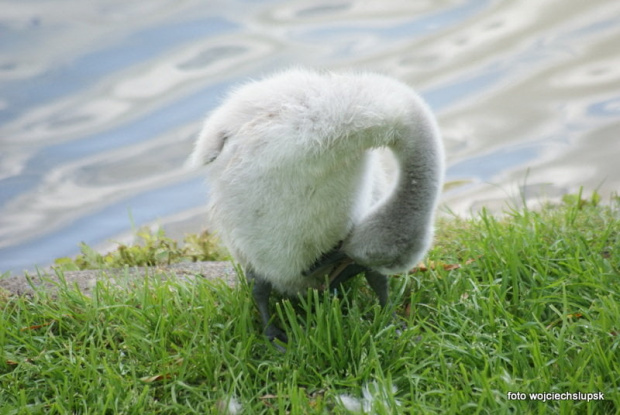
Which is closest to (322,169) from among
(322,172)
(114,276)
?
(322,172)

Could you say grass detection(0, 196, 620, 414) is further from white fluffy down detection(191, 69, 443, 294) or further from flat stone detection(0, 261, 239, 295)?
white fluffy down detection(191, 69, 443, 294)

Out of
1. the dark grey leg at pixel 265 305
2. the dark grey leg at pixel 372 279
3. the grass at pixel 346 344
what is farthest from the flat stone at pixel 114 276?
the dark grey leg at pixel 372 279

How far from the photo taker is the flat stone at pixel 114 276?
3.96 m

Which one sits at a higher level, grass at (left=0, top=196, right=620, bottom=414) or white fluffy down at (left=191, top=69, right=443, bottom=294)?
white fluffy down at (left=191, top=69, right=443, bottom=294)

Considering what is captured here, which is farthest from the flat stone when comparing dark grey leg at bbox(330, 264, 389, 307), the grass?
dark grey leg at bbox(330, 264, 389, 307)

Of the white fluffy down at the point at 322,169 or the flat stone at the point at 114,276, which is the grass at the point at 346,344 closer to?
the flat stone at the point at 114,276

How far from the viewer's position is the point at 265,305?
352 cm

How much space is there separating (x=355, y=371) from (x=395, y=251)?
499 mm

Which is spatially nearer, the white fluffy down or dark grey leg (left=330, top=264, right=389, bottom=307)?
the white fluffy down

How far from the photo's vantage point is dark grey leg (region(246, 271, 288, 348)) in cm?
346

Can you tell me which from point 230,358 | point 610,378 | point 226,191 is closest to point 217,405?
point 230,358

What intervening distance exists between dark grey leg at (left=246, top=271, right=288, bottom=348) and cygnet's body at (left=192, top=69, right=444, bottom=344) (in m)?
0.11

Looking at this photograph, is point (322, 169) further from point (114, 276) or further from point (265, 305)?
point (114, 276)

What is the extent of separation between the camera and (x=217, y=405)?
10.0 feet
